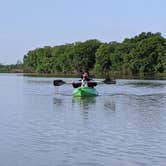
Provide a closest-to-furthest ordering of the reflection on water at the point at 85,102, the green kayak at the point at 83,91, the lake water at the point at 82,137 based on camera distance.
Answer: the lake water at the point at 82,137 → the reflection on water at the point at 85,102 → the green kayak at the point at 83,91

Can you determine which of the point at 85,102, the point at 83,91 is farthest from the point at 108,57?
the point at 85,102

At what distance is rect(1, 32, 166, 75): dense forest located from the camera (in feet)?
392

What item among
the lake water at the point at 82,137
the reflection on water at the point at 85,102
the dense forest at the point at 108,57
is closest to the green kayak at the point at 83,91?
the reflection on water at the point at 85,102

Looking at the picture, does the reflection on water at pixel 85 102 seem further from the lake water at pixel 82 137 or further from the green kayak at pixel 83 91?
the lake water at pixel 82 137

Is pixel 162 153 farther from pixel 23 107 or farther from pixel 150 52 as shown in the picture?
pixel 150 52

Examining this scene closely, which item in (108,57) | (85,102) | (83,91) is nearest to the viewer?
(85,102)

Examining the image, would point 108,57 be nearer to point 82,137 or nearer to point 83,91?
point 83,91

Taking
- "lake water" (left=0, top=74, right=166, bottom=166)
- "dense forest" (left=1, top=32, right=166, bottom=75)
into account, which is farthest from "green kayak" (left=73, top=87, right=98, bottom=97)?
"dense forest" (left=1, top=32, right=166, bottom=75)

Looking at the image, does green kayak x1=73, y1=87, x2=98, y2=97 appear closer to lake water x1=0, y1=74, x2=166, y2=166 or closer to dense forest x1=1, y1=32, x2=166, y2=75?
lake water x1=0, y1=74, x2=166, y2=166

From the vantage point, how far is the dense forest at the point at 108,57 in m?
120

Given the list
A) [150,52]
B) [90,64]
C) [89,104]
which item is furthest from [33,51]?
[89,104]

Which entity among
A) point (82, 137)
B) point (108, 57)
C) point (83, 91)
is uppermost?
point (108, 57)

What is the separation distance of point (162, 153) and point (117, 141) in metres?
2.53

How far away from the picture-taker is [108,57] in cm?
13638
